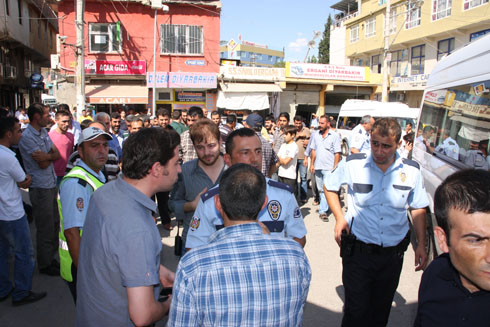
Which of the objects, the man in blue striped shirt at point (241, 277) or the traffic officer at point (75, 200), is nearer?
the man in blue striped shirt at point (241, 277)

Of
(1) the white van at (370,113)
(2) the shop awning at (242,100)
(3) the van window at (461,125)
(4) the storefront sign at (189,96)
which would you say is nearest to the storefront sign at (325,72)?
(2) the shop awning at (242,100)

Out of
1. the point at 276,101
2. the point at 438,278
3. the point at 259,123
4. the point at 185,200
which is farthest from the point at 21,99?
the point at 438,278

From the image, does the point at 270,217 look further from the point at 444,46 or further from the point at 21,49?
the point at 21,49

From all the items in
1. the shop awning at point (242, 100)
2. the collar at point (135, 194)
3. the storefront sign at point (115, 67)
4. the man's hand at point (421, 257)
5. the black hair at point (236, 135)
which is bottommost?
the man's hand at point (421, 257)

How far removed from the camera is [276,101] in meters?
23.6

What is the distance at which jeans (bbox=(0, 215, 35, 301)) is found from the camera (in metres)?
3.76

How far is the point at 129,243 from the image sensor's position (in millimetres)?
1572

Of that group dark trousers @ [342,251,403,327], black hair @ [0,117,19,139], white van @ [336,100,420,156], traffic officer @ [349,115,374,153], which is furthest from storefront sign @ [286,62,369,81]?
dark trousers @ [342,251,403,327]

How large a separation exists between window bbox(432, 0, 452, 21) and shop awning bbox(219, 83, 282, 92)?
43.1ft

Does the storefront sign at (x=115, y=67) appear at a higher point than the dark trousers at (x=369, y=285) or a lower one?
higher

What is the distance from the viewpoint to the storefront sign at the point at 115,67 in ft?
64.0

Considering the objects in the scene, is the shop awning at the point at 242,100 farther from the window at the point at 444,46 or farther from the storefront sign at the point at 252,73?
the window at the point at 444,46

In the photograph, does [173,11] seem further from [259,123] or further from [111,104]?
[259,123]

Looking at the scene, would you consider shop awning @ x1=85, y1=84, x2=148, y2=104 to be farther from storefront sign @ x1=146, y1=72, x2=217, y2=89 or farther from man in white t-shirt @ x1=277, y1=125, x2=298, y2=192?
man in white t-shirt @ x1=277, y1=125, x2=298, y2=192
